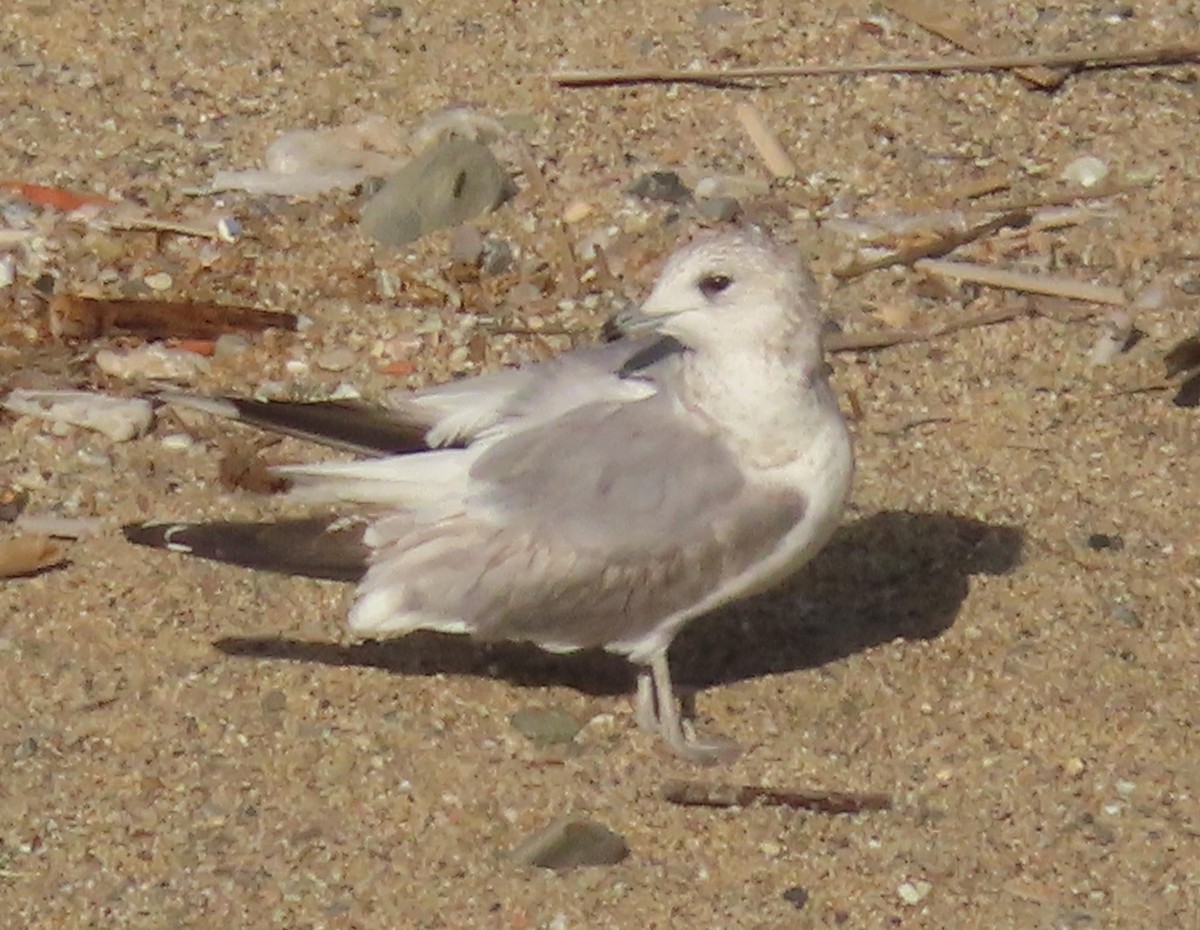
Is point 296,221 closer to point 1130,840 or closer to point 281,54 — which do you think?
point 281,54

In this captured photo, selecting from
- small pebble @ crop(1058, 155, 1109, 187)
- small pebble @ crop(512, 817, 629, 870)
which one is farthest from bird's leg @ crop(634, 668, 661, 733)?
small pebble @ crop(1058, 155, 1109, 187)

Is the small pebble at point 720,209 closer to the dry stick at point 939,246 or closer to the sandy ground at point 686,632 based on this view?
the sandy ground at point 686,632

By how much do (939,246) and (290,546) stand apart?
176 cm

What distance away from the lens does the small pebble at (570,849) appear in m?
3.90

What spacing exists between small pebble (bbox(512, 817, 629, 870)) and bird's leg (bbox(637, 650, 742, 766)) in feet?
0.81

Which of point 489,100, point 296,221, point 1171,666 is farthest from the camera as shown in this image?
point 489,100

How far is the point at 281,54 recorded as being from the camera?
585 cm

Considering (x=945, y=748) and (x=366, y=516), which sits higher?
(x=366, y=516)

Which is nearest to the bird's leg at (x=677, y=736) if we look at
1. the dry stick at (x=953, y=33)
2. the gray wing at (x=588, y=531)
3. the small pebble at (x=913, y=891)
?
the gray wing at (x=588, y=531)

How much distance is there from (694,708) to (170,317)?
4.78 feet

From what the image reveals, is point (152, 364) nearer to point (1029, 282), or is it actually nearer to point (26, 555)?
point (26, 555)

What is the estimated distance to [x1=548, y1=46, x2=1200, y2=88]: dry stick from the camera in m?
5.72

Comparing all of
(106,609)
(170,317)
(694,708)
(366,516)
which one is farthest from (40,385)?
(694,708)

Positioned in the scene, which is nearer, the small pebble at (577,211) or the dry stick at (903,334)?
the dry stick at (903,334)
